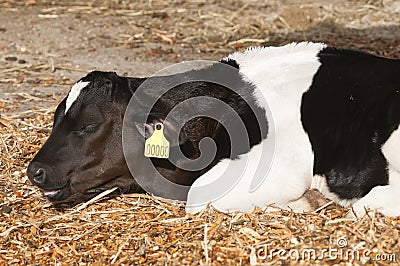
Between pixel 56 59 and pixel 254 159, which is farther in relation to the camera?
pixel 56 59

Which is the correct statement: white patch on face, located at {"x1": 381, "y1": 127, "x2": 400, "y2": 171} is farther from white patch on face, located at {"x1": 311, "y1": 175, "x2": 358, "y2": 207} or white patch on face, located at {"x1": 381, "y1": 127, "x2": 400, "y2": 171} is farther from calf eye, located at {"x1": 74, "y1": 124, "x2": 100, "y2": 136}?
calf eye, located at {"x1": 74, "y1": 124, "x2": 100, "y2": 136}

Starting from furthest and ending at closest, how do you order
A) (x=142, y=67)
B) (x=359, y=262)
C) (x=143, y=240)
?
(x=142, y=67), (x=143, y=240), (x=359, y=262)

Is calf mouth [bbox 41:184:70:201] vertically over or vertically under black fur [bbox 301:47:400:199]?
under

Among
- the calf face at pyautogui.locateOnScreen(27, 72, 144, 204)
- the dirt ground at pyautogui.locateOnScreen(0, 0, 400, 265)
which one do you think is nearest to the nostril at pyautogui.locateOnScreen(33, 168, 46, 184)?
the calf face at pyautogui.locateOnScreen(27, 72, 144, 204)

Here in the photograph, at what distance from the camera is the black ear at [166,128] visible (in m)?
5.23

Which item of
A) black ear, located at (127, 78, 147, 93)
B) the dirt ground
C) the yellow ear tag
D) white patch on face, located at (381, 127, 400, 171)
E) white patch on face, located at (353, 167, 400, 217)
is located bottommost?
the dirt ground

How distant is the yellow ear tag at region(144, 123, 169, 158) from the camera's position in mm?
5141

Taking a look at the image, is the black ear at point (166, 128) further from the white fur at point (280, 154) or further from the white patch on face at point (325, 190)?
the white patch on face at point (325, 190)

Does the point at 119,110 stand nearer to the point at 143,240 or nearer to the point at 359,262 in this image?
the point at 143,240

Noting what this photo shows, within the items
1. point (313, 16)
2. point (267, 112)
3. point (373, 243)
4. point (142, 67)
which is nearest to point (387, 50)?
point (313, 16)

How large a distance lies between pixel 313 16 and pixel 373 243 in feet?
23.2

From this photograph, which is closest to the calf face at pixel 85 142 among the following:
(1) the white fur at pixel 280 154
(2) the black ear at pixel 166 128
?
(2) the black ear at pixel 166 128

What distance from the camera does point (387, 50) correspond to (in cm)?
933

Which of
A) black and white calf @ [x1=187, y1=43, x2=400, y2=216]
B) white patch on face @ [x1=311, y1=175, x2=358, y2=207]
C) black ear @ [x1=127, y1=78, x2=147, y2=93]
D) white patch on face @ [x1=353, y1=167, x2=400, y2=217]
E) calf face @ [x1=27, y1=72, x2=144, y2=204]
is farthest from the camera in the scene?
black ear @ [x1=127, y1=78, x2=147, y2=93]
